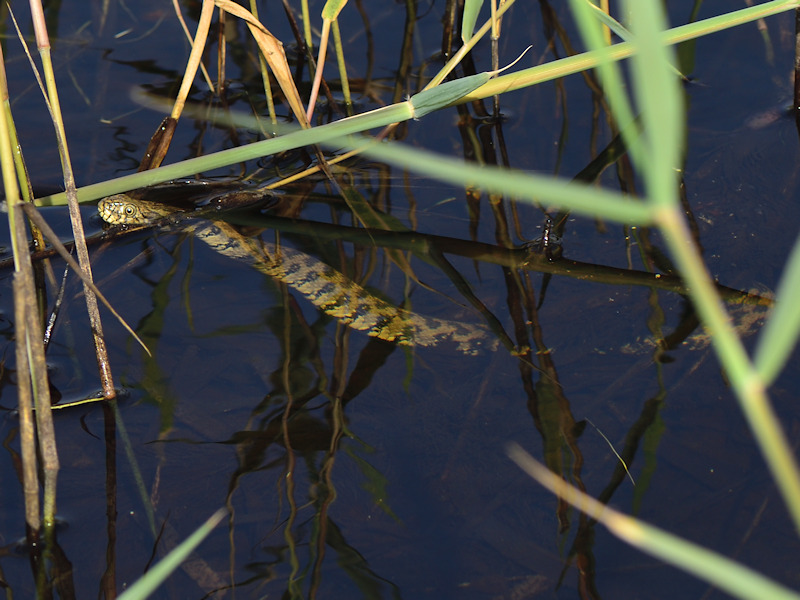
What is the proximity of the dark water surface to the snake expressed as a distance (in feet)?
0.16

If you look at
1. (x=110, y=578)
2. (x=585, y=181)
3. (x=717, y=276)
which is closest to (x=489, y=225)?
(x=585, y=181)

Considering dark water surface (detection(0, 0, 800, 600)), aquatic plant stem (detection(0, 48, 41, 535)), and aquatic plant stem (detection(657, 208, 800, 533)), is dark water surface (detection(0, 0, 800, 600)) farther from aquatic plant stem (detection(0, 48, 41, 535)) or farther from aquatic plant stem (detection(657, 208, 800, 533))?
aquatic plant stem (detection(657, 208, 800, 533))

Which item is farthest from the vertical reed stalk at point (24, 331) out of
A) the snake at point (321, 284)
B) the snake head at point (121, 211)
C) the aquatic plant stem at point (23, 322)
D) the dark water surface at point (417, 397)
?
the snake head at point (121, 211)

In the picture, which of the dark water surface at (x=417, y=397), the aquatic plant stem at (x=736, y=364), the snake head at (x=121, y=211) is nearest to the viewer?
the aquatic plant stem at (x=736, y=364)

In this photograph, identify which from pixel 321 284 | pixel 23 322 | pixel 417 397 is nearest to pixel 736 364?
pixel 23 322

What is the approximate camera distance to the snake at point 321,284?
2.73m

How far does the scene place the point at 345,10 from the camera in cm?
419

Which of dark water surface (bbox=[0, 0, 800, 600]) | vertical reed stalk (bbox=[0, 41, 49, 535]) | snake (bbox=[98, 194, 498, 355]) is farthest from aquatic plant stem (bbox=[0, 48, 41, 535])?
snake (bbox=[98, 194, 498, 355])

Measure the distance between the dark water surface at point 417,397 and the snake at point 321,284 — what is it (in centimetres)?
A: 5

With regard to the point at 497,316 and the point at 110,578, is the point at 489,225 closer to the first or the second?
the point at 497,316

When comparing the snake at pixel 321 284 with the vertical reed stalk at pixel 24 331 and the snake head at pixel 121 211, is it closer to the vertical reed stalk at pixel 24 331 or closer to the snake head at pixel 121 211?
the snake head at pixel 121 211

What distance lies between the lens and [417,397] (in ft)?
8.13

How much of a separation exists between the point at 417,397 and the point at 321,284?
69cm

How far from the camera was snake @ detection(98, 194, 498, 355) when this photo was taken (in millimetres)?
2730
